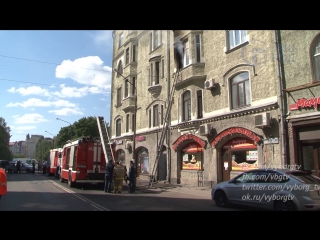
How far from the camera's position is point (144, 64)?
26562 millimetres

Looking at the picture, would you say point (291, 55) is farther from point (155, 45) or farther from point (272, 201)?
point (155, 45)

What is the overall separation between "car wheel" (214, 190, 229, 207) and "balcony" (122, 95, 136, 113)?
17388 mm

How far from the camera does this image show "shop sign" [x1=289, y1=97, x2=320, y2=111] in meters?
12.3

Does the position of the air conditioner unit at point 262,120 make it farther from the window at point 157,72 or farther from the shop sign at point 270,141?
the window at point 157,72

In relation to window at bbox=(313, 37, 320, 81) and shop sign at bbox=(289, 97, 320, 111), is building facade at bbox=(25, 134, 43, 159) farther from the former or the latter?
window at bbox=(313, 37, 320, 81)

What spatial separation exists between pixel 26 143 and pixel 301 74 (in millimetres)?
117185

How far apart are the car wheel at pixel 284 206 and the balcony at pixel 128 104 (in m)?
19.8

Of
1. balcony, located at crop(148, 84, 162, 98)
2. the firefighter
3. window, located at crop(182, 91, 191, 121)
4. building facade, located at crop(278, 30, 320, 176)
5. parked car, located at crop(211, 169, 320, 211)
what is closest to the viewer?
parked car, located at crop(211, 169, 320, 211)

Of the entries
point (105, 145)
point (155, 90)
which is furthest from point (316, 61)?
point (155, 90)

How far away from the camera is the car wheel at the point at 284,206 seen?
27.7 ft

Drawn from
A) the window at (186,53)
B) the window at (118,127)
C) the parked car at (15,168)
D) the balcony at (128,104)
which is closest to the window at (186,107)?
the window at (186,53)

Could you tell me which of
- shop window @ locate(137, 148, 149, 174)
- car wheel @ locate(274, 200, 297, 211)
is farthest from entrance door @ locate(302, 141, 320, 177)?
shop window @ locate(137, 148, 149, 174)

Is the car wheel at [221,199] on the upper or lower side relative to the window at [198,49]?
lower
